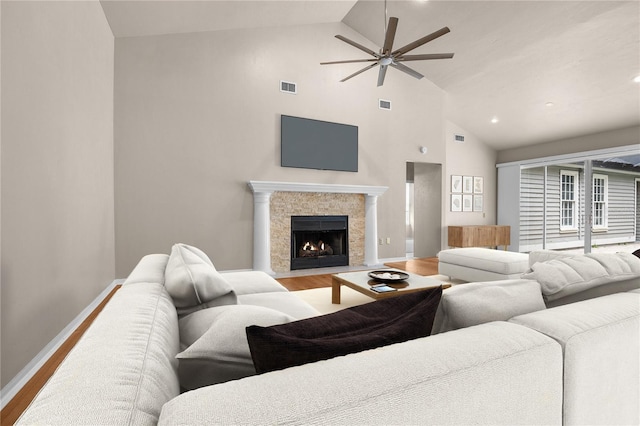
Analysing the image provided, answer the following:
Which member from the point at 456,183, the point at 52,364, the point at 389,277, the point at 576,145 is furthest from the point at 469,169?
the point at 52,364

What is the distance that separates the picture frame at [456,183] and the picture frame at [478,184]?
483 millimetres

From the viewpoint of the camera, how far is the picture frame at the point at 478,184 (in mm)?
7344

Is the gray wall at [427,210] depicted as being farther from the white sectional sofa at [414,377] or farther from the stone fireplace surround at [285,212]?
the white sectional sofa at [414,377]

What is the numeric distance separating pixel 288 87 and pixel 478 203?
17.2 ft

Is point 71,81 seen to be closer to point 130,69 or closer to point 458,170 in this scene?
point 130,69

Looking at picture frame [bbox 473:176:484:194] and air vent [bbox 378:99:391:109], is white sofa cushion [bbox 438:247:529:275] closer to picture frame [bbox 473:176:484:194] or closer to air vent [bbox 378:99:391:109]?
air vent [bbox 378:99:391:109]

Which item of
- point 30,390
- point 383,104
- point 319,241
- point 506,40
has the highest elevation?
point 506,40

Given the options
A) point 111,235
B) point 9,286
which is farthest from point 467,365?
point 111,235

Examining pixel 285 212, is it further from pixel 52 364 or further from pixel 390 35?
pixel 52 364

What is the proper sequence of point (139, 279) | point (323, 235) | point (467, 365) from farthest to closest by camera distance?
point (323, 235), point (139, 279), point (467, 365)

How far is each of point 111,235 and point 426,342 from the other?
4339mm

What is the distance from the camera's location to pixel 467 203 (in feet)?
23.6

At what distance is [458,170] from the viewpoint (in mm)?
7141

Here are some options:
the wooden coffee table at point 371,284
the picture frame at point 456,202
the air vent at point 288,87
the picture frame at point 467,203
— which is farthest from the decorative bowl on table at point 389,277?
the picture frame at point 467,203
